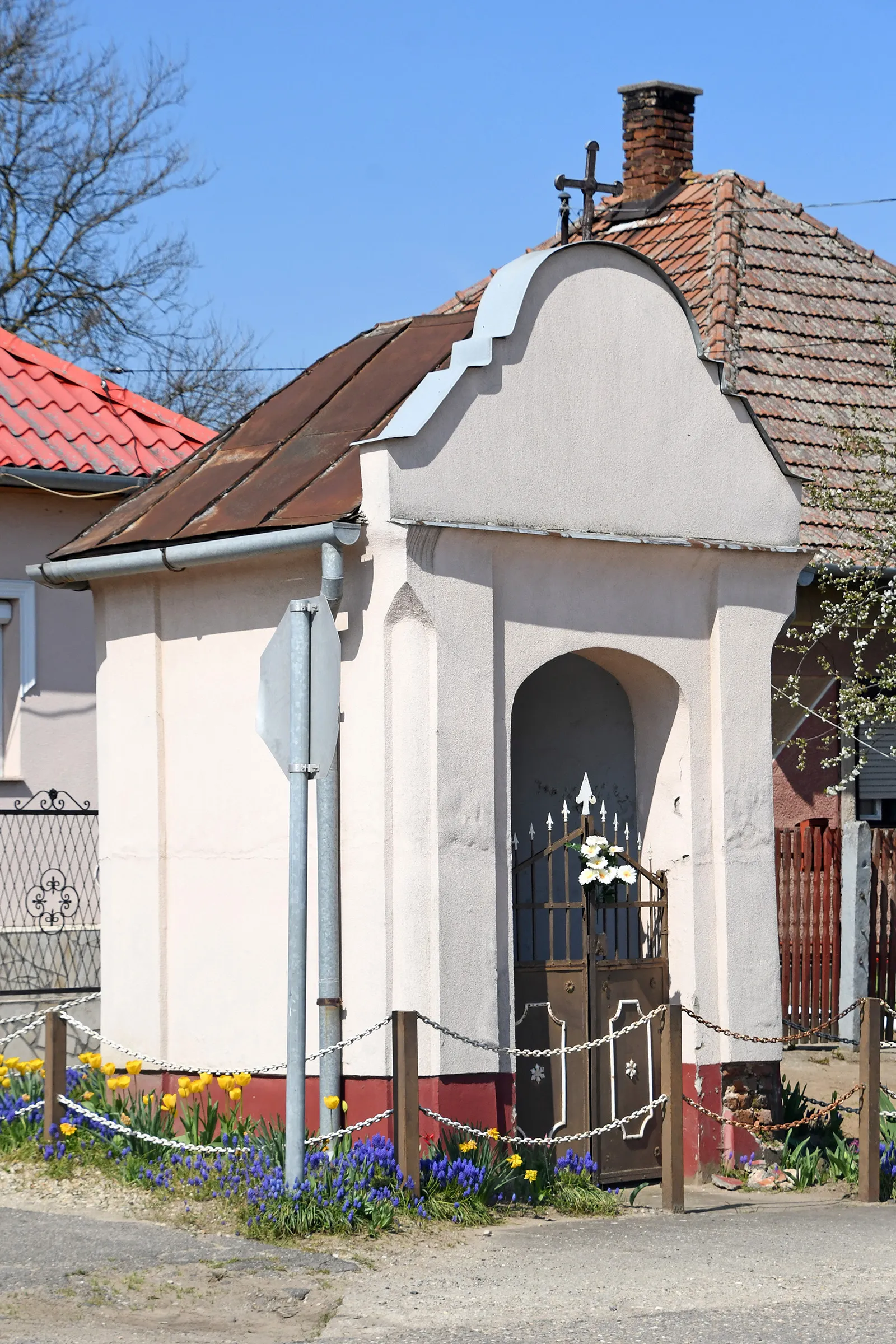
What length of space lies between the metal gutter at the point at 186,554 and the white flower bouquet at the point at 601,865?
2078 mm

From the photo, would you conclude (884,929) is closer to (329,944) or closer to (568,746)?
(568,746)

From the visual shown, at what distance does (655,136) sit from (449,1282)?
54.2 feet

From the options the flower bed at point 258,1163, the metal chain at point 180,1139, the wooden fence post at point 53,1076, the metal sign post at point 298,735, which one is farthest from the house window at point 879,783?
the metal sign post at point 298,735

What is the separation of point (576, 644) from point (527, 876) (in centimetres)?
155

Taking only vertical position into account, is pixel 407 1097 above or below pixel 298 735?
below

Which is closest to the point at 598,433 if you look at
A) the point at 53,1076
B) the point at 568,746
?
the point at 568,746

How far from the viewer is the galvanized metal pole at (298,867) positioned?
826 centimetres

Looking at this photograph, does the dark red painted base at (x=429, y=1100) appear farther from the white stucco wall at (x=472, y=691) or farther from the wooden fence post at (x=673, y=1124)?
the wooden fence post at (x=673, y=1124)

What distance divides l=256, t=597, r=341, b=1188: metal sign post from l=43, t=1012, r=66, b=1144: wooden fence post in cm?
158

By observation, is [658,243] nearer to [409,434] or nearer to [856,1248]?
[409,434]

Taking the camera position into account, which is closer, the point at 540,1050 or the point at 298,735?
the point at 298,735

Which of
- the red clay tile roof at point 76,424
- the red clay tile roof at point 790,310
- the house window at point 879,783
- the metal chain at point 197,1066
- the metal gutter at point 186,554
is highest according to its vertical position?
the red clay tile roof at point 790,310

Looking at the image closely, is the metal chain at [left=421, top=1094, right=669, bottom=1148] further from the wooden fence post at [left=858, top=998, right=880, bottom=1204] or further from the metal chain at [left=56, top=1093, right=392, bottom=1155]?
the wooden fence post at [left=858, top=998, right=880, bottom=1204]

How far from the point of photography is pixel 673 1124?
29.7ft
